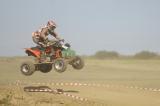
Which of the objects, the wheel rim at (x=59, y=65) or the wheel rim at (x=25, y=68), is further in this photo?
the wheel rim at (x=25, y=68)

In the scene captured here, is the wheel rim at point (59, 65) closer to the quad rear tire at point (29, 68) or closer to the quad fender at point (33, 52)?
the quad fender at point (33, 52)

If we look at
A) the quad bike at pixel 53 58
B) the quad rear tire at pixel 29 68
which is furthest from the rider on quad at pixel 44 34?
the quad rear tire at pixel 29 68

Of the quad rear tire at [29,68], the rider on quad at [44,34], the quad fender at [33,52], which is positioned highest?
the rider on quad at [44,34]

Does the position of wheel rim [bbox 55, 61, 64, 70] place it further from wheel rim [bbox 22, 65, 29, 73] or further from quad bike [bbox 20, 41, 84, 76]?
wheel rim [bbox 22, 65, 29, 73]

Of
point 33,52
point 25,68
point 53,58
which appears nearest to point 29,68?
point 25,68

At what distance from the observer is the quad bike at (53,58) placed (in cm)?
1590

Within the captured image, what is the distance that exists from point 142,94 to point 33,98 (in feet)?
16.6

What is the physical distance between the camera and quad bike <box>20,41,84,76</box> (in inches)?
626

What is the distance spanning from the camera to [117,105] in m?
14.9

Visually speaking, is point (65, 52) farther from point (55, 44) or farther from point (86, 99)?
point (86, 99)

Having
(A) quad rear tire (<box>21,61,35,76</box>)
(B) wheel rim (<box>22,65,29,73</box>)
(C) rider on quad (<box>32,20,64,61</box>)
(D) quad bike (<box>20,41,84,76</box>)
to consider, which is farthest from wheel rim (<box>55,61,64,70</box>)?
(B) wheel rim (<box>22,65,29,73</box>)

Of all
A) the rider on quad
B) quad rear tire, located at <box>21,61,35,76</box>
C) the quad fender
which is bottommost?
quad rear tire, located at <box>21,61,35,76</box>

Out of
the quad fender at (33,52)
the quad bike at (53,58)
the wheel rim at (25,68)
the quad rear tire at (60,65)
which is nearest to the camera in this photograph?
the quad rear tire at (60,65)

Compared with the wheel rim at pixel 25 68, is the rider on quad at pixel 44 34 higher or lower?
higher
